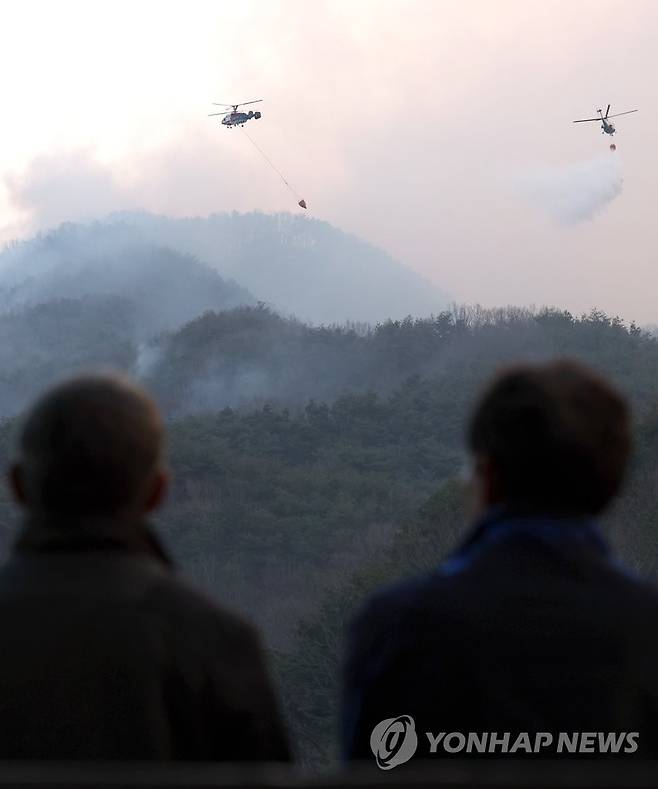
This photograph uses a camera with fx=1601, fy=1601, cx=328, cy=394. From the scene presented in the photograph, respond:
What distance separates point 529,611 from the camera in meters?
3.03

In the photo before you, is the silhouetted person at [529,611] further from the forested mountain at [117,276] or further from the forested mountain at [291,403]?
the forested mountain at [117,276]

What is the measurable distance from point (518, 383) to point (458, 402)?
281ft

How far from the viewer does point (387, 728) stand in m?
3.12

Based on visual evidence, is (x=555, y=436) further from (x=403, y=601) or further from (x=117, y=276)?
(x=117, y=276)

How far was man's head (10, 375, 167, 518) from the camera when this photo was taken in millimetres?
2924

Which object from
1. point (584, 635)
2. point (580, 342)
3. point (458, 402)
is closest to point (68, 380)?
point (584, 635)

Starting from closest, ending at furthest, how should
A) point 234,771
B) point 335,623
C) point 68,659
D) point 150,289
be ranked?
point 234,771 → point 68,659 → point 335,623 → point 150,289

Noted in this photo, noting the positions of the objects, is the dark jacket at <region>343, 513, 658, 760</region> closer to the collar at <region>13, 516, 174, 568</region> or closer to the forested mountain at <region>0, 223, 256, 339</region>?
the collar at <region>13, 516, 174, 568</region>

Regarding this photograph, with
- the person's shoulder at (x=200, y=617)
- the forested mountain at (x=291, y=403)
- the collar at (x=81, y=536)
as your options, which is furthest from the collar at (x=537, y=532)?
the forested mountain at (x=291, y=403)

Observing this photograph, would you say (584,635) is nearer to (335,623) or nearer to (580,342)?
(335,623)

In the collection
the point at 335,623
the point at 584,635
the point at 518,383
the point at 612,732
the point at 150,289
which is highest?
the point at 150,289

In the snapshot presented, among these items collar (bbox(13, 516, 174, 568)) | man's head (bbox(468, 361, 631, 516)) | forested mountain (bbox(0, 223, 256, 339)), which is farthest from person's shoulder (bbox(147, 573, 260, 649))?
forested mountain (bbox(0, 223, 256, 339))

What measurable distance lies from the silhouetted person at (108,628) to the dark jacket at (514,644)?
0.29 m

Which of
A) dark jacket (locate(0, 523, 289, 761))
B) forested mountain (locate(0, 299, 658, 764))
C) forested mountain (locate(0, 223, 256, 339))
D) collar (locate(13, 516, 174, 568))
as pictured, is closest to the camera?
dark jacket (locate(0, 523, 289, 761))
